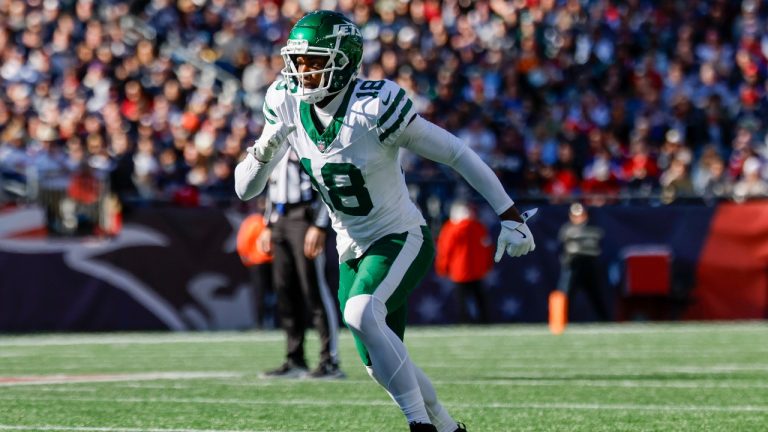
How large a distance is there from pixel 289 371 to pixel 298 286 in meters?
0.58

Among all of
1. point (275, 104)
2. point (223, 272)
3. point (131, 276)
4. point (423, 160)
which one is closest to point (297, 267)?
point (275, 104)

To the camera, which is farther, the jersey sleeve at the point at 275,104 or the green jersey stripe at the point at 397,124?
the jersey sleeve at the point at 275,104

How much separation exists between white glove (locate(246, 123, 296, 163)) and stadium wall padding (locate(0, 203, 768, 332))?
382 inches

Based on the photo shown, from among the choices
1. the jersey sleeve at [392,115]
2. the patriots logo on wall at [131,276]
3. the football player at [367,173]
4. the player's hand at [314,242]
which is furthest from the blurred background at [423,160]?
the jersey sleeve at [392,115]

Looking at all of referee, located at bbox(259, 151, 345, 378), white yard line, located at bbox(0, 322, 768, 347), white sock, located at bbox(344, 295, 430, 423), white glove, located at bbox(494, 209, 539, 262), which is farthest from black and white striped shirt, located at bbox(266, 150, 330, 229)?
white yard line, located at bbox(0, 322, 768, 347)

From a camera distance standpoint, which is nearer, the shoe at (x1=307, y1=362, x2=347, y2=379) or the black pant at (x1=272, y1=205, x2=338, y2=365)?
the shoe at (x1=307, y1=362, x2=347, y2=379)

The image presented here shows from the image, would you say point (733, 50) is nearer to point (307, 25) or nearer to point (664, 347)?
point (664, 347)

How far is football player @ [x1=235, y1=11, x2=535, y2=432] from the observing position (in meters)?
5.08

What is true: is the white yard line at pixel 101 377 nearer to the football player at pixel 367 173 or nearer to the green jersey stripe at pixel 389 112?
the football player at pixel 367 173

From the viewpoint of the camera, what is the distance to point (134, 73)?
17969 millimetres

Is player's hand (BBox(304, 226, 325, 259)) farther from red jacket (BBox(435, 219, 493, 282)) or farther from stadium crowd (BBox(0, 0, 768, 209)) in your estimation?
stadium crowd (BBox(0, 0, 768, 209))

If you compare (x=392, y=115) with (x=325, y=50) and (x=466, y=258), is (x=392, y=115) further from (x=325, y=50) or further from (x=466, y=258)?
(x=466, y=258)

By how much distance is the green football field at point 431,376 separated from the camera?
6195 millimetres

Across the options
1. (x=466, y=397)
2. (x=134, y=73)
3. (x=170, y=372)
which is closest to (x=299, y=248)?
(x=170, y=372)
